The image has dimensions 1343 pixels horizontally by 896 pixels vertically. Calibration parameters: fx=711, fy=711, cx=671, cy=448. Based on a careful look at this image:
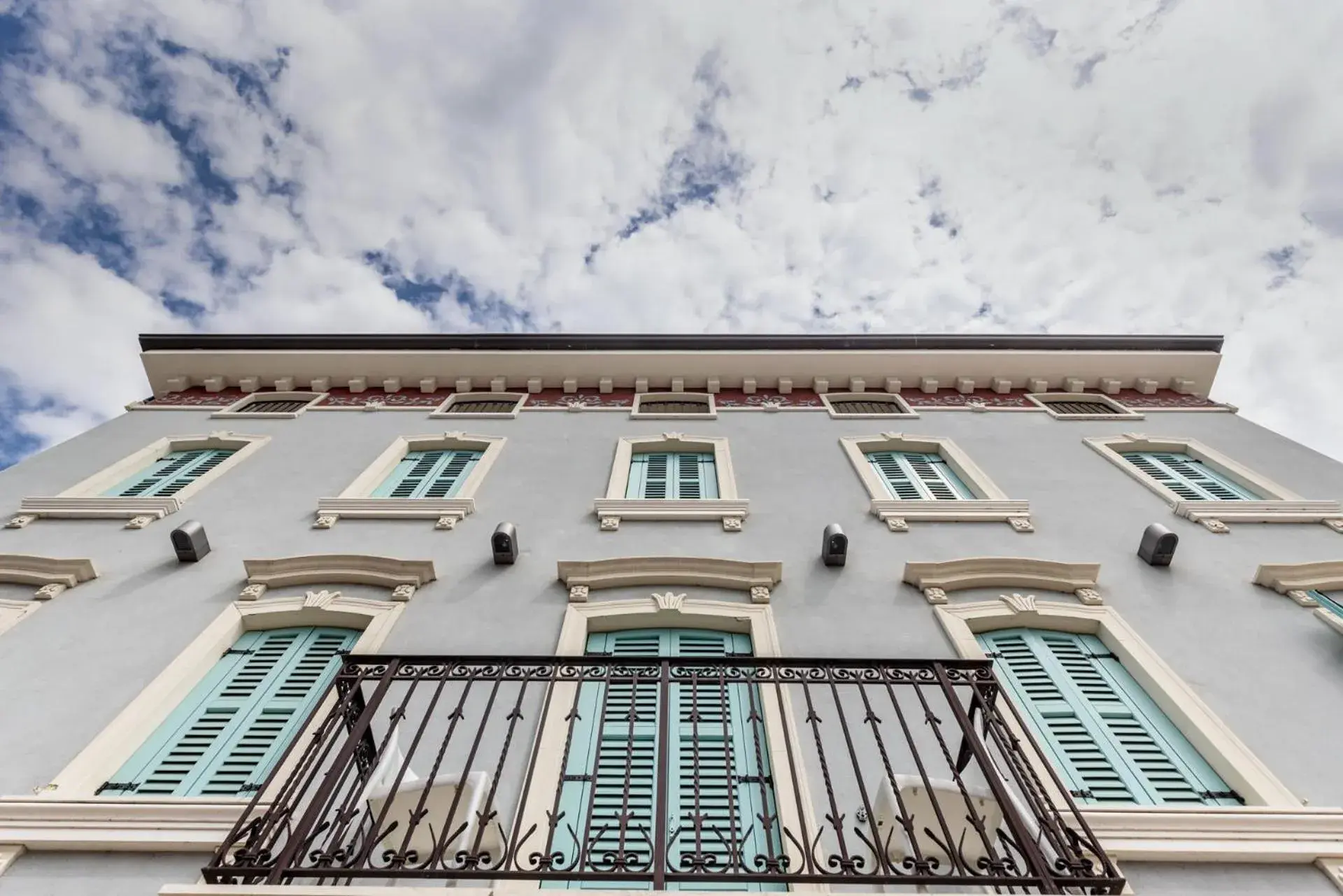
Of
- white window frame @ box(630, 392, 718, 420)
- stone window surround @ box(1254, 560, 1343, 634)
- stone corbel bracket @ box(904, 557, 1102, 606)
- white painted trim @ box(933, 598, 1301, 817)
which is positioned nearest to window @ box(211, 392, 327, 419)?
white window frame @ box(630, 392, 718, 420)

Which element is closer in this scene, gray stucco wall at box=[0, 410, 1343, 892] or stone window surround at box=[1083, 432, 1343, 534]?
gray stucco wall at box=[0, 410, 1343, 892]

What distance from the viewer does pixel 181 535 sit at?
7633 millimetres

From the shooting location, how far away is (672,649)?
6.69 m

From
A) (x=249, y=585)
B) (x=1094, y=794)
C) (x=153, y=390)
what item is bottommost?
(x=1094, y=794)

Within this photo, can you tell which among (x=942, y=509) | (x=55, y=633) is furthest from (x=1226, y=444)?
(x=55, y=633)

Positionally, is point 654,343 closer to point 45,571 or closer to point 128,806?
point 45,571

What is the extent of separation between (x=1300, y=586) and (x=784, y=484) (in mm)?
5408

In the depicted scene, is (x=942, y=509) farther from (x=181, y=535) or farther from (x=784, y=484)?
(x=181, y=535)

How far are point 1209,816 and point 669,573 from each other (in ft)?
15.1

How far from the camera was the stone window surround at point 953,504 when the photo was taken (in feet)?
27.7

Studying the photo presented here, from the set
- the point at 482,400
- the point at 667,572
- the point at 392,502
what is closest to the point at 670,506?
the point at 667,572

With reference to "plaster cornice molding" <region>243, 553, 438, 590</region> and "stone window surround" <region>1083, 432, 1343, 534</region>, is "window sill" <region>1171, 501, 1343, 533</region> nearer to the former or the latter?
"stone window surround" <region>1083, 432, 1343, 534</region>

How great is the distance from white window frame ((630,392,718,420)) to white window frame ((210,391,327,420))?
5538mm

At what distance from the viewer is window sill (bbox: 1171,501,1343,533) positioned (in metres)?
8.29
